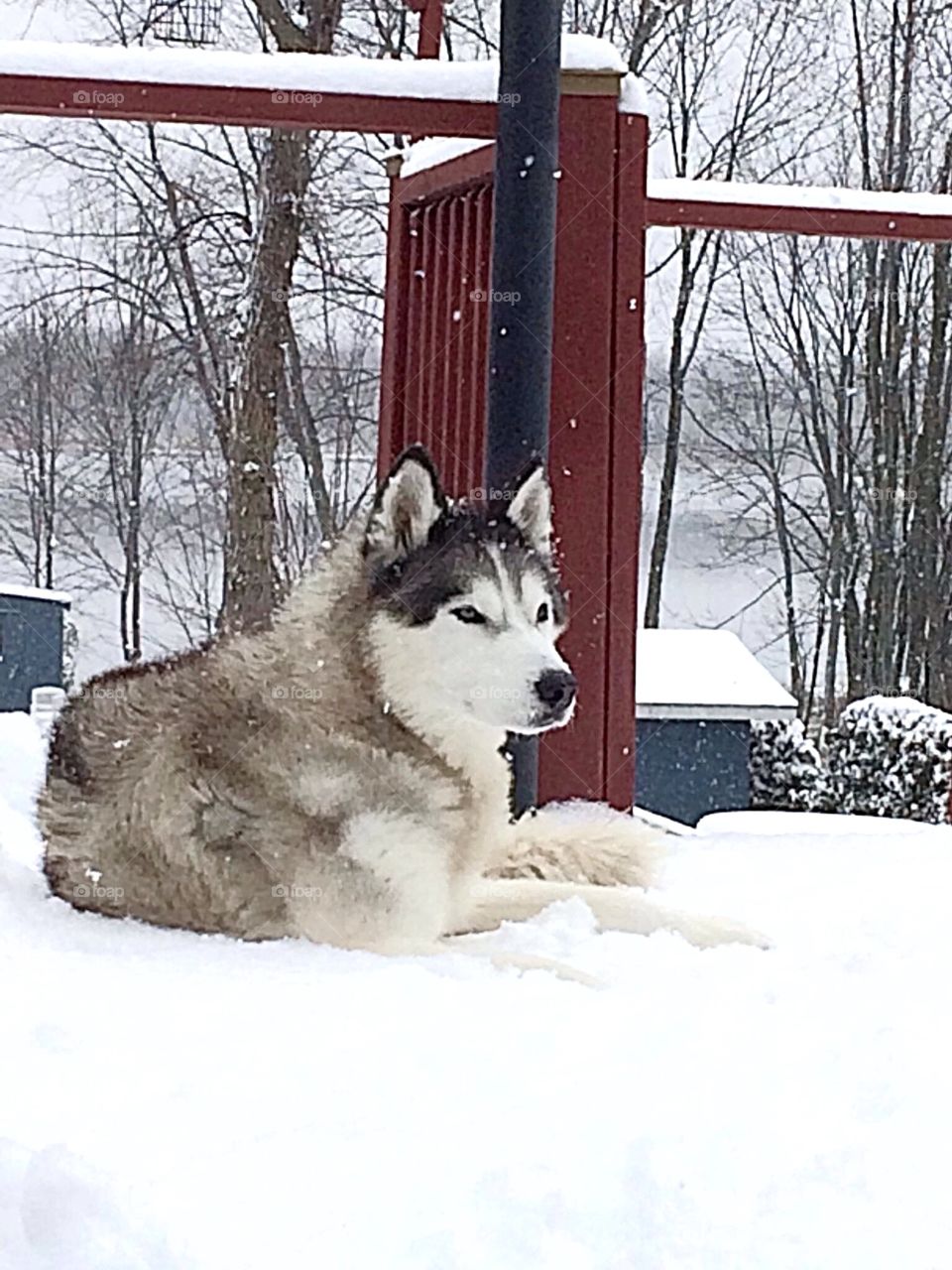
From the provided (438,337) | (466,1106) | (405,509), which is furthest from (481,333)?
(466,1106)

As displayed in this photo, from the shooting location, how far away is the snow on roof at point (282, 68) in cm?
384

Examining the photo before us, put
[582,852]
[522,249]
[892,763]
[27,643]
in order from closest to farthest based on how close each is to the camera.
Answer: [582,852]
[522,249]
[27,643]
[892,763]

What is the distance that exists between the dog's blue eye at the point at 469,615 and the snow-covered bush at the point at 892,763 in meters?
6.62

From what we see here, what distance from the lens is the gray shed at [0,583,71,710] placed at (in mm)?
8883

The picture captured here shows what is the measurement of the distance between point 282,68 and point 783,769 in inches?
296

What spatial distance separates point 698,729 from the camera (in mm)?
10344

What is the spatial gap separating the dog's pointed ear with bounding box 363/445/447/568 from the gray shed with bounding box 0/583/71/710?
6567 millimetres

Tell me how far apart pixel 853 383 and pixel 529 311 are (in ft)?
38.5

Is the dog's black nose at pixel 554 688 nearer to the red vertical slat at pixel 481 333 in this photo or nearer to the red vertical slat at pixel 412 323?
the red vertical slat at pixel 481 333

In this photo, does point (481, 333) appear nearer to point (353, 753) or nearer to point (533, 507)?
point (533, 507)

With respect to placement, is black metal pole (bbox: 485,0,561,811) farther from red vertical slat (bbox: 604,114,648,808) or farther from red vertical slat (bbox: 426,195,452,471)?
red vertical slat (bbox: 426,195,452,471)

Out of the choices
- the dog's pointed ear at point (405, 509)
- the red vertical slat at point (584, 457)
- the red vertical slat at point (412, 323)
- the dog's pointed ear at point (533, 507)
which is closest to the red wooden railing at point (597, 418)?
the red vertical slat at point (584, 457)

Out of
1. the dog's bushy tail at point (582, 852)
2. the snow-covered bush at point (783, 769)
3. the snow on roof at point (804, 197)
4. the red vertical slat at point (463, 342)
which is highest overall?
the snow on roof at point (804, 197)

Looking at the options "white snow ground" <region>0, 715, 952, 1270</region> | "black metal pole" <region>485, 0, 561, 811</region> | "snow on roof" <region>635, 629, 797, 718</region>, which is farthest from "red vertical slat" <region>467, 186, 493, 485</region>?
"snow on roof" <region>635, 629, 797, 718</region>
